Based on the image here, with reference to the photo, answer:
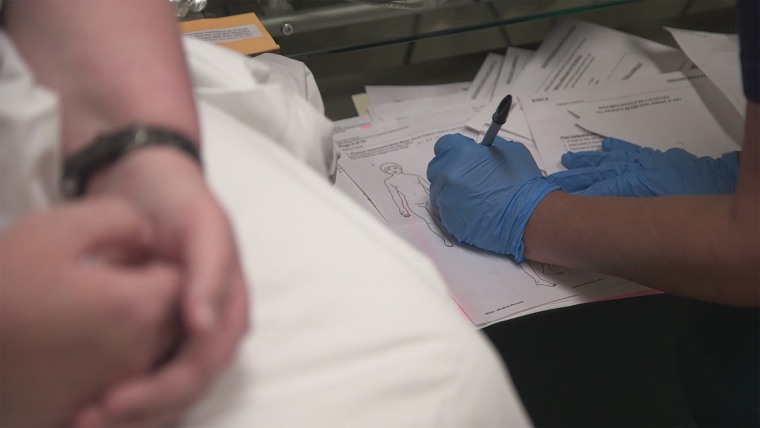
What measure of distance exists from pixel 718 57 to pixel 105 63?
937 millimetres

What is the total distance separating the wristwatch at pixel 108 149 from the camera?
15.4 inches

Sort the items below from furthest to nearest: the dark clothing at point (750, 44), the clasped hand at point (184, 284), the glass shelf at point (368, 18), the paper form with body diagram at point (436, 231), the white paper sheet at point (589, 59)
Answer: the white paper sheet at point (589, 59), the glass shelf at point (368, 18), the paper form with body diagram at point (436, 231), the dark clothing at point (750, 44), the clasped hand at point (184, 284)

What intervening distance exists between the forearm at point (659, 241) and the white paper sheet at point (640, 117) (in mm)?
170

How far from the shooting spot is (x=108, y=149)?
391 mm

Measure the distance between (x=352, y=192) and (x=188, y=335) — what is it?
1.65 feet

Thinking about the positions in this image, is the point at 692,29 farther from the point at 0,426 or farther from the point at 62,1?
the point at 0,426

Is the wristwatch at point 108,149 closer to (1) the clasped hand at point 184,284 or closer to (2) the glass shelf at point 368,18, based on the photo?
(1) the clasped hand at point 184,284

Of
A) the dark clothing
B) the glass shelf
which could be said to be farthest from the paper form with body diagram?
the dark clothing

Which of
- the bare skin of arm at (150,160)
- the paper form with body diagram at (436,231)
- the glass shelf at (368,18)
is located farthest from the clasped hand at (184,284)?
the glass shelf at (368,18)

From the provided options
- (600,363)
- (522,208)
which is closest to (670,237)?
(522,208)

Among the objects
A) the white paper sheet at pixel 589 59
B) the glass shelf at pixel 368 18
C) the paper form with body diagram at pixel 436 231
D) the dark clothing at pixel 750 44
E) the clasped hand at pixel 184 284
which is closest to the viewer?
the clasped hand at pixel 184 284

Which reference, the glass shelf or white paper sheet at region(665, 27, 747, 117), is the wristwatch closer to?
the glass shelf

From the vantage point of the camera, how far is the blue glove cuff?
0.77 metres

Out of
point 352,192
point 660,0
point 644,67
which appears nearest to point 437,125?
point 352,192
